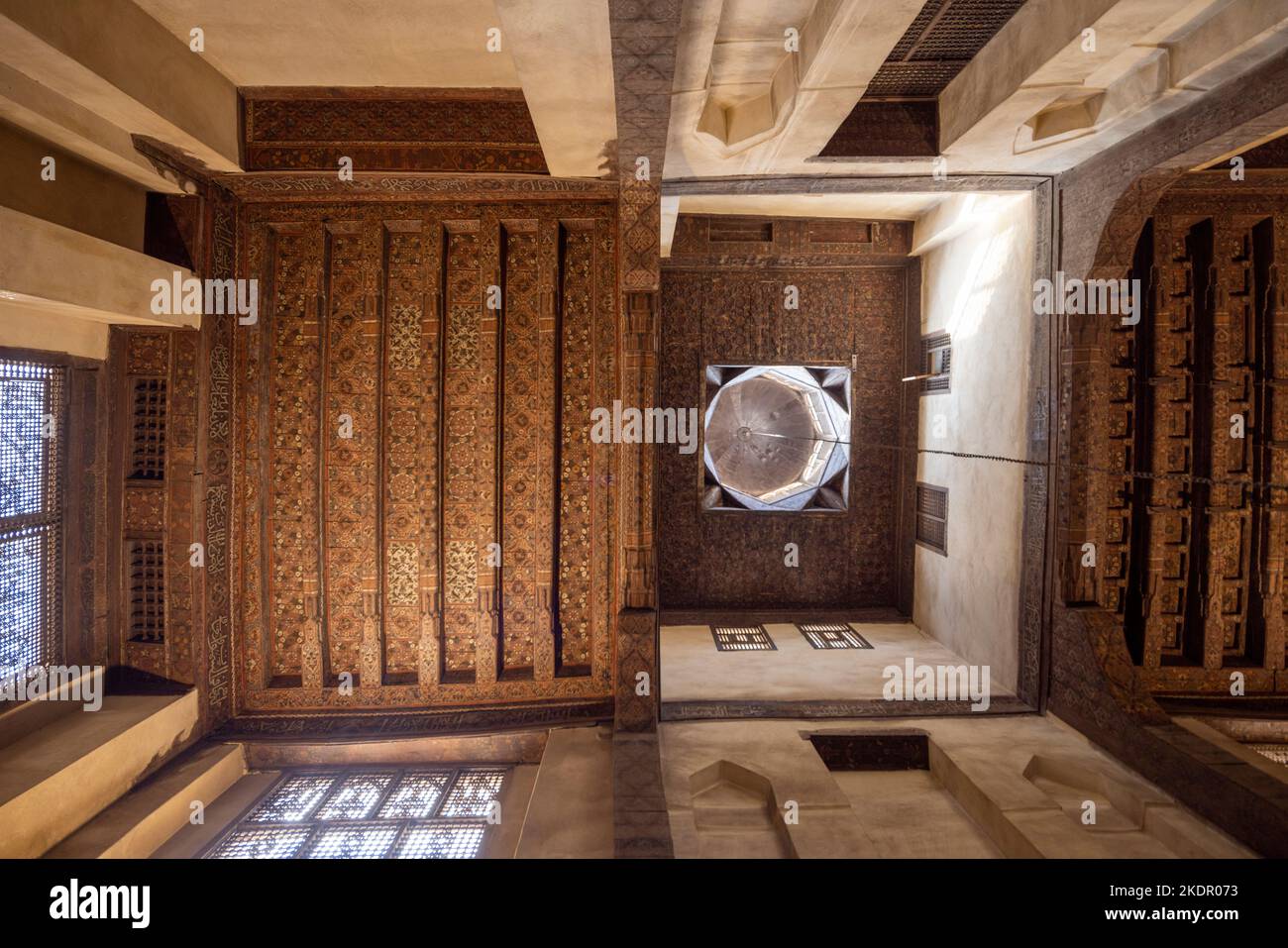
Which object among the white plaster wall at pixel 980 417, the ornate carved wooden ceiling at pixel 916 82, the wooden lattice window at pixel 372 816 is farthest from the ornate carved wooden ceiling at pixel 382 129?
the wooden lattice window at pixel 372 816

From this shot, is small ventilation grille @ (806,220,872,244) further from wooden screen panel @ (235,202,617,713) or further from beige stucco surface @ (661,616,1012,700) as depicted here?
beige stucco surface @ (661,616,1012,700)

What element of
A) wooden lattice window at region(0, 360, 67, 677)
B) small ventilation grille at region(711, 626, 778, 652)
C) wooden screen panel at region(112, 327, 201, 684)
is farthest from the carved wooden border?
small ventilation grille at region(711, 626, 778, 652)

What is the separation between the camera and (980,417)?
579 centimetres

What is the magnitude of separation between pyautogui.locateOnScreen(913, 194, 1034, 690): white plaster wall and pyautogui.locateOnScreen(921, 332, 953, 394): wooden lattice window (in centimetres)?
10

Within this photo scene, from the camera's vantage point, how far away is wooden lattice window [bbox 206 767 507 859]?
3.70m

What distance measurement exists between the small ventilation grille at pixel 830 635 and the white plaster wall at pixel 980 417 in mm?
830

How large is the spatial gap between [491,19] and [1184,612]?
6.92 metres

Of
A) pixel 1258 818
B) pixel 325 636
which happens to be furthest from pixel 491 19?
pixel 1258 818

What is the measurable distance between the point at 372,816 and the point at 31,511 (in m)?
2.90

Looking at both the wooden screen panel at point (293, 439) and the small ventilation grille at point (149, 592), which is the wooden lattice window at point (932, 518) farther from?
the small ventilation grille at point (149, 592)

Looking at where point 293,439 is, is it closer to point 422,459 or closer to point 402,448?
point 402,448

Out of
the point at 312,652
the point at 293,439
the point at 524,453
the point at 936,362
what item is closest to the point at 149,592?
the point at 312,652

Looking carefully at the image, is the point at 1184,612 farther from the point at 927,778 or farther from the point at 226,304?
the point at 226,304

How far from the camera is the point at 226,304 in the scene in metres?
4.70
